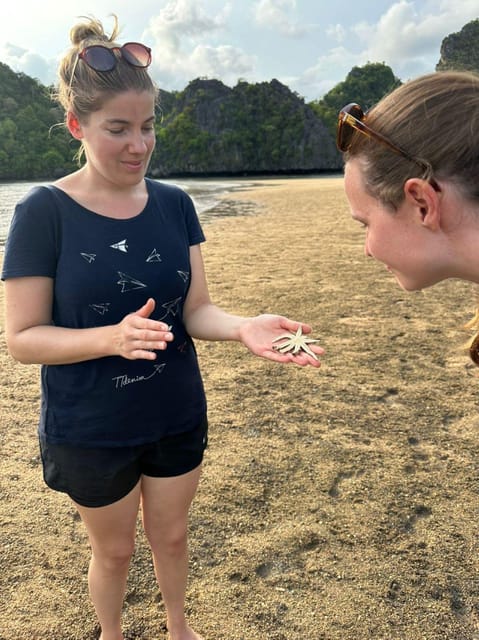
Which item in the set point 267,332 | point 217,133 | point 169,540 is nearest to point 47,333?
point 267,332

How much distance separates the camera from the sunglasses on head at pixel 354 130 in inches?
58.1

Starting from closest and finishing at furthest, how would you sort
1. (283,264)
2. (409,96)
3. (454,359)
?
1. (409,96)
2. (454,359)
3. (283,264)

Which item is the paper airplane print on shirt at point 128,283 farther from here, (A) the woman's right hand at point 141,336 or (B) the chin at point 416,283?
(B) the chin at point 416,283

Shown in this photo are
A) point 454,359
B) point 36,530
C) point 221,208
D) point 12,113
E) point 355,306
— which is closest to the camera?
point 36,530

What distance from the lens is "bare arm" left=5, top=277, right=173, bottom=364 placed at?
5.53 feet

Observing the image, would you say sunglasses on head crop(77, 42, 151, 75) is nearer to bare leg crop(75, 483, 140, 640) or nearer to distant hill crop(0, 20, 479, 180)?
bare leg crop(75, 483, 140, 640)

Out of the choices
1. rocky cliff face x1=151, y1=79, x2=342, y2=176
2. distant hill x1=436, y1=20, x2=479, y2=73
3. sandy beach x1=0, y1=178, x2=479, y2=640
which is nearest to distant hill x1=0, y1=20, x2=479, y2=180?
rocky cliff face x1=151, y1=79, x2=342, y2=176

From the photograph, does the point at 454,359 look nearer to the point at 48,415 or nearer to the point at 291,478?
the point at 291,478

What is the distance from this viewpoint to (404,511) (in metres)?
3.33

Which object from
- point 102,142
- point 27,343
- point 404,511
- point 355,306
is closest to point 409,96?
point 102,142

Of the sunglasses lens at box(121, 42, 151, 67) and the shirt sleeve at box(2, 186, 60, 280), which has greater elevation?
the sunglasses lens at box(121, 42, 151, 67)

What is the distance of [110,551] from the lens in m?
2.17

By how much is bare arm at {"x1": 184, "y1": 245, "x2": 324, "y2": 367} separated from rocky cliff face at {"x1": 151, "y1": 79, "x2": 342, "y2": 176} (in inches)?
4216

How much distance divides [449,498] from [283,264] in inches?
307
